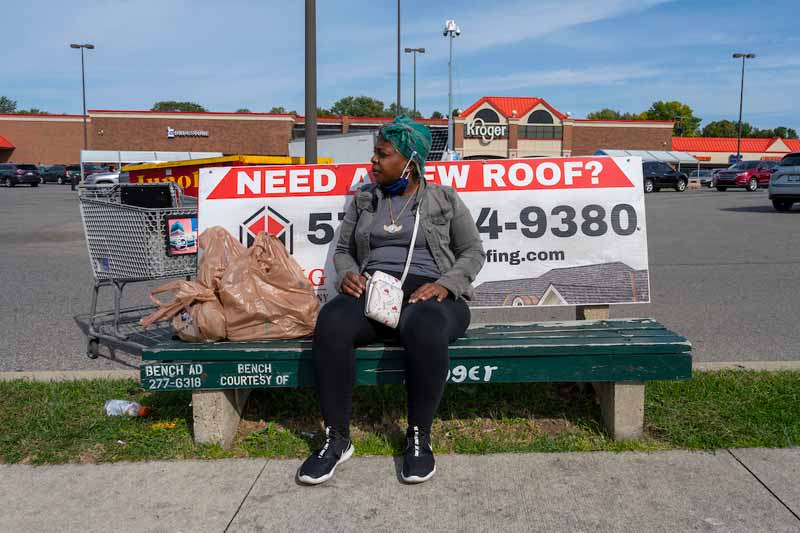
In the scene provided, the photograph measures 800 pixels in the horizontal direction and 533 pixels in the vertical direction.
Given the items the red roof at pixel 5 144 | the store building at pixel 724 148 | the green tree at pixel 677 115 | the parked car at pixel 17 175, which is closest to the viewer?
the parked car at pixel 17 175

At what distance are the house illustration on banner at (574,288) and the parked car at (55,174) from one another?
201 feet

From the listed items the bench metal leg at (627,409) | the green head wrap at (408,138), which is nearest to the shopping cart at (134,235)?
the green head wrap at (408,138)

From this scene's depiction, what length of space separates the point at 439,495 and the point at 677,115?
120 meters

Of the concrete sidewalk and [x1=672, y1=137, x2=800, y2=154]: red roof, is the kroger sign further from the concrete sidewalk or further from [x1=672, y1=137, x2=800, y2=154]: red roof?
the concrete sidewalk

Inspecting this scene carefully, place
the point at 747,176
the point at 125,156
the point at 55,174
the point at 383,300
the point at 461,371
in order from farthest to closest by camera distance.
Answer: the point at 55,174, the point at 125,156, the point at 747,176, the point at 461,371, the point at 383,300

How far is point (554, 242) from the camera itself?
4637 mm

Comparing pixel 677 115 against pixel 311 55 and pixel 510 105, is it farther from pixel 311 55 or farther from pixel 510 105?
pixel 311 55

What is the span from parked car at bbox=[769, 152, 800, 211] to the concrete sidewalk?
60.9 feet

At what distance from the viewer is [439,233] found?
12.5 ft

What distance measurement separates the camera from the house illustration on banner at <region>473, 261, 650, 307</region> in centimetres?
458

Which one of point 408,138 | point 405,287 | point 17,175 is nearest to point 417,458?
point 405,287

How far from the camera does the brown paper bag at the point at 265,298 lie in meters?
3.67

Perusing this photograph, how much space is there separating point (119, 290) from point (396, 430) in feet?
8.47

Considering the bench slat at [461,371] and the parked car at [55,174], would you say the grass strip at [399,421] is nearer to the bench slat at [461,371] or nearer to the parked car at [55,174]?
the bench slat at [461,371]
